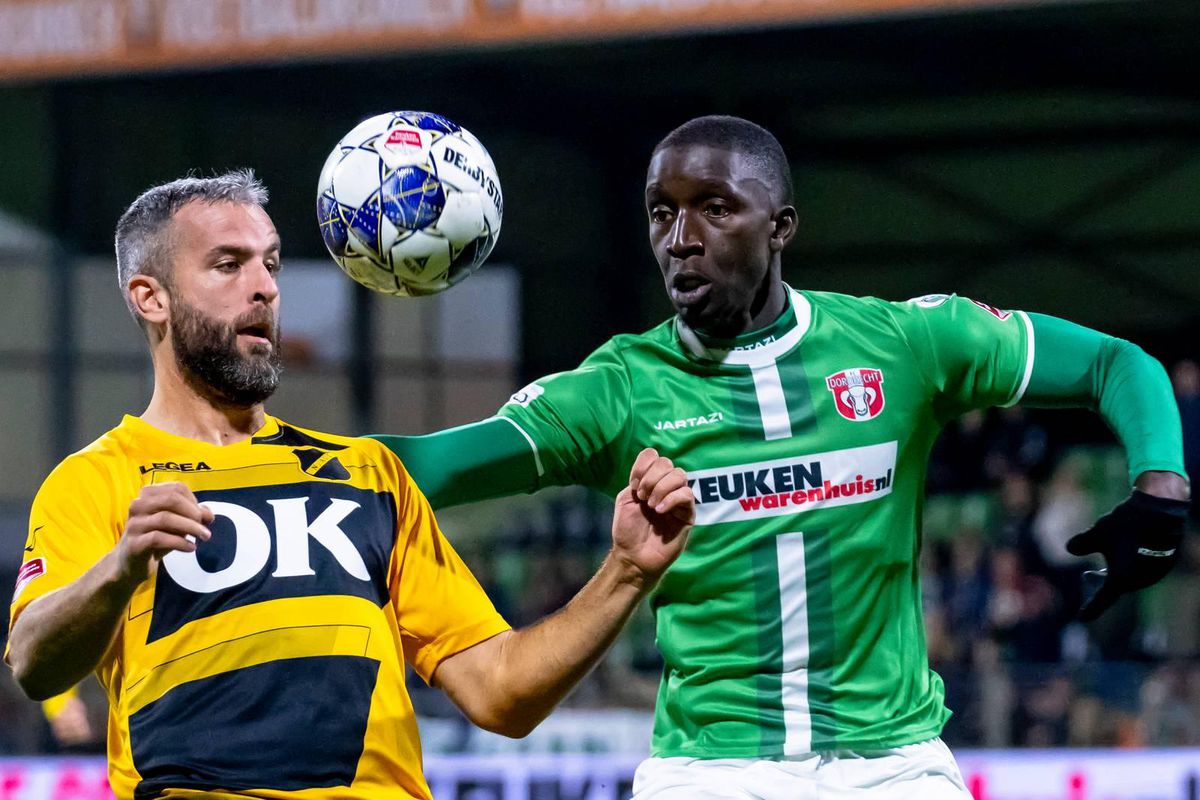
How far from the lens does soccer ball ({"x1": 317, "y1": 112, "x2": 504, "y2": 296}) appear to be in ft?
11.6

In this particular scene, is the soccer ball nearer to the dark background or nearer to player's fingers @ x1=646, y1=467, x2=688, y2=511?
player's fingers @ x1=646, y1=467, x2=688, y2=511

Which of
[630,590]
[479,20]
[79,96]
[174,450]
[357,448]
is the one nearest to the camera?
[630,590]

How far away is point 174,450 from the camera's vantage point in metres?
2.98

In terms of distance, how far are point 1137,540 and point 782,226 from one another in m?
1.04

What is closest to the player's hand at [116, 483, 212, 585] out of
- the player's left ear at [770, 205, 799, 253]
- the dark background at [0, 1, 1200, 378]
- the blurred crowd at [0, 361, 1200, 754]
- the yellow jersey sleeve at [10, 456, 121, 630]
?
the yellow jersey sleeve at [10, 456, 121, 630]

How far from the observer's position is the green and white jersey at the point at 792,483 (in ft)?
11.5

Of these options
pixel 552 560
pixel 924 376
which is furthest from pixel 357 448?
pixel 552 560

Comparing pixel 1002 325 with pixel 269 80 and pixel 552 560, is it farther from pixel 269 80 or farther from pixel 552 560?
pixel 269 80

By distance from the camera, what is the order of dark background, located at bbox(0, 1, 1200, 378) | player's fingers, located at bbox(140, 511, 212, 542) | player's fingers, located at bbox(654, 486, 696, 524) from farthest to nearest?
dark background, located at bbox(0, 1, 1200, 378) < player's fingers, located at bbox(654, 486, 696, 524) < player's fingers, located at bbox(140, 511, 212, 542)

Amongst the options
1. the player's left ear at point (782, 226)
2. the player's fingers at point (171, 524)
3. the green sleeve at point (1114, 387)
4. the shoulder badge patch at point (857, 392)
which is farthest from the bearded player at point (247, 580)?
the green sleeve at point (1114, 387)

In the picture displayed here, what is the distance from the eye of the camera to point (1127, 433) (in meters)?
3.54

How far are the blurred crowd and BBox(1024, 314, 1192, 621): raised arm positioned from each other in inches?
174

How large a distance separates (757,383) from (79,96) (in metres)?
12.4

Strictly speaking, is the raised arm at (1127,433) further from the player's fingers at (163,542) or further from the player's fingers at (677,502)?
the player's fingers at (163,542)
